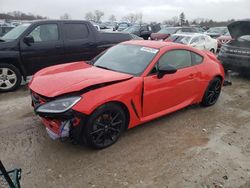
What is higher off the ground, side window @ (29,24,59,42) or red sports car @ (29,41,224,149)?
side window @ (29,24,59,42)

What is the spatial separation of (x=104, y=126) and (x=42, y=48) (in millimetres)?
3959

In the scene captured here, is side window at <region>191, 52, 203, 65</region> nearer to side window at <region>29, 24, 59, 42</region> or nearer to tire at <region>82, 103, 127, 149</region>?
tire at <region>82, 103, 127, 149</region>

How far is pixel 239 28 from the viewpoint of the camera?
877cm

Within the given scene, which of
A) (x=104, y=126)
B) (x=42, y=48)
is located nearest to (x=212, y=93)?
(x=104, y=126)

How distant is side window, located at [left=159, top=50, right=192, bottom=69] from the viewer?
4918 millimetres

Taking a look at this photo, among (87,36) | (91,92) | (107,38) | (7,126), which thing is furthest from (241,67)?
(7,126)

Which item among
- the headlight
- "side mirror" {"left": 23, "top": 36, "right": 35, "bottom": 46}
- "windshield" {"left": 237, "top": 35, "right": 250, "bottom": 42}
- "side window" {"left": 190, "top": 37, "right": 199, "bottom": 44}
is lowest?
"side window" {"left": 190, "top": 37, "right": 199, "bottom": 44}

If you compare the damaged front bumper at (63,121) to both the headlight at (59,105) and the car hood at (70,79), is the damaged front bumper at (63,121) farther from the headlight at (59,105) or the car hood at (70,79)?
the car hood at (70,79)

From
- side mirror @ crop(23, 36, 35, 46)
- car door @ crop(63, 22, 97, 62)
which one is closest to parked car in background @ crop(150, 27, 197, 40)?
car door @ crop(63, 22, 97, 62)

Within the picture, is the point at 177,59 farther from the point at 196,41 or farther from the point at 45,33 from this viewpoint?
the point at 196,41

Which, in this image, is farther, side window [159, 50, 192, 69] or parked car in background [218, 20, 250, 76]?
parked car in background [218, 20, 250, 76]

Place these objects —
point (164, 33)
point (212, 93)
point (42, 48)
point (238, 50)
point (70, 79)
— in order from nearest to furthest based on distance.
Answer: point (70, 79) < point (212, 93) < point (42, 48) < point (238, 50) < point (164, 33)

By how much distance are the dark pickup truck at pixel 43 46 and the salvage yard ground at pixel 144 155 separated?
64.9 inches

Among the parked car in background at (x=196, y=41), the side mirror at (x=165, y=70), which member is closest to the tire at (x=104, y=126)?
the side mirror at (x=165, y=70)
